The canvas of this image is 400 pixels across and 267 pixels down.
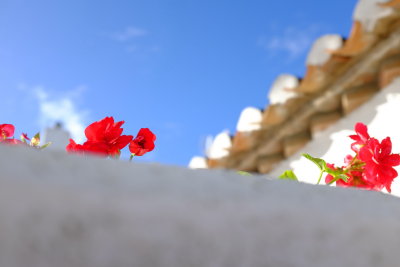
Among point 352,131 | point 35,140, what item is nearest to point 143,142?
point 35,140

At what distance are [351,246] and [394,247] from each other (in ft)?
0.16

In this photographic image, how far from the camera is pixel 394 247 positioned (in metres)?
0.49

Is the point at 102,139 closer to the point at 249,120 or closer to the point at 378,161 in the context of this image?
the point at 378,161

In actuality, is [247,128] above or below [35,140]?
above

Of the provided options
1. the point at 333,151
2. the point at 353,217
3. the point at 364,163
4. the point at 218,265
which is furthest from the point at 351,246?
the point at 333,151

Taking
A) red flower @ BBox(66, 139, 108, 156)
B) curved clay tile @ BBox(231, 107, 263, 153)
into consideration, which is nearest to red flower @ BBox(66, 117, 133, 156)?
red flower @ BBox(66, 139, 108, 156)

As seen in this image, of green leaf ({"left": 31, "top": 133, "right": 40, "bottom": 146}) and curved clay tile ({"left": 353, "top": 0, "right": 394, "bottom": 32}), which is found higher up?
curved clay tile ({"left": 353, "top": 0, "right": 394, "bottom": 32})

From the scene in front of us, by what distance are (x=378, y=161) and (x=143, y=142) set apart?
51 centimetres

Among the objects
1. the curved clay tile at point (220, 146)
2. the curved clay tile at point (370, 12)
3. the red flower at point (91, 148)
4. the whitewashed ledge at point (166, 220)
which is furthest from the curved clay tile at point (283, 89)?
the whitewashed ledge at point (166, 220)

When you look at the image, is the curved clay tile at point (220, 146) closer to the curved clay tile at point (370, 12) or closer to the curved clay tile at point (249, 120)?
the curved clay tile at point (249, 120)

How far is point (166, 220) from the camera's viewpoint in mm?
395

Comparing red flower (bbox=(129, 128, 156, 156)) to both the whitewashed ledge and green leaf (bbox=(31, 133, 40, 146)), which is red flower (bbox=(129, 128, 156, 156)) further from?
the whitewashed ledge

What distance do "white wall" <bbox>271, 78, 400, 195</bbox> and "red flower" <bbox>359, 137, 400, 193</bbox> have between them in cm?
68

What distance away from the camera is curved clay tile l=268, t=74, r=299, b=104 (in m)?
2.63
